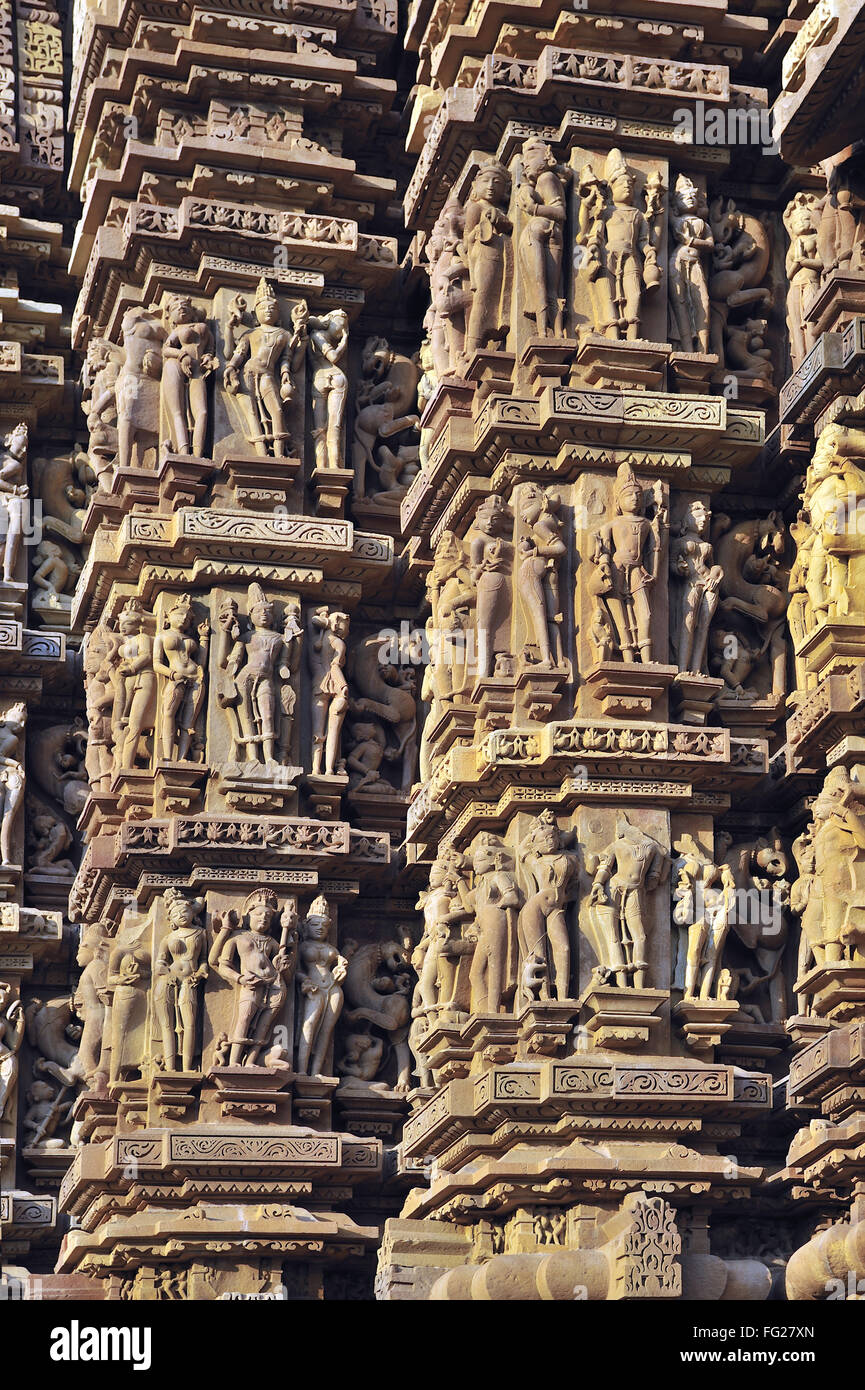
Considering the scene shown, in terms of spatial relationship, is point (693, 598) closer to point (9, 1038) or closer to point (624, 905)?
point (624, 905)

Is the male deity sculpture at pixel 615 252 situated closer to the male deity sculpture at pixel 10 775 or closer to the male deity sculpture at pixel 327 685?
the male deity sculpture at pixel 327 685

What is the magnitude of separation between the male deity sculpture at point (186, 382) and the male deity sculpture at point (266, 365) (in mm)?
168

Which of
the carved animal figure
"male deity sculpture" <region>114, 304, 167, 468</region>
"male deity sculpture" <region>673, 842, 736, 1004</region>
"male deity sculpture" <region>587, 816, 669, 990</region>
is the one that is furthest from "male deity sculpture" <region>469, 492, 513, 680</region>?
the carved animal figure

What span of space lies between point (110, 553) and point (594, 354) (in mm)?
4115

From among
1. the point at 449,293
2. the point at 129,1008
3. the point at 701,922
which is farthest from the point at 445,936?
the point at 449,293

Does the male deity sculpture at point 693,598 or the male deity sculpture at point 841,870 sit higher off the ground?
the male deity sculpture at point 693,598

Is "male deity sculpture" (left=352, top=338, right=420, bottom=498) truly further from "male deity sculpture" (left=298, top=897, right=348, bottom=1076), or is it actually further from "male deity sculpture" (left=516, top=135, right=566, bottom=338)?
"male deity sculpture" (left=298, top=897, right=348, bottom=1076)

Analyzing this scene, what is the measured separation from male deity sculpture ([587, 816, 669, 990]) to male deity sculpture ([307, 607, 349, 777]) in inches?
120

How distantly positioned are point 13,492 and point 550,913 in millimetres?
6651

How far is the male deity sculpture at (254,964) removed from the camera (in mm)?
17984

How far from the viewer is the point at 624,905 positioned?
16.2 meters

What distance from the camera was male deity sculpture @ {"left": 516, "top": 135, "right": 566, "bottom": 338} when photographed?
57.1 ft

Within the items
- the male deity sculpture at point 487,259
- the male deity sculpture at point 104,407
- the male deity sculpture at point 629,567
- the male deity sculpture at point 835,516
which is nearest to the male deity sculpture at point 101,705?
the male deity sculpture at point 104,407
